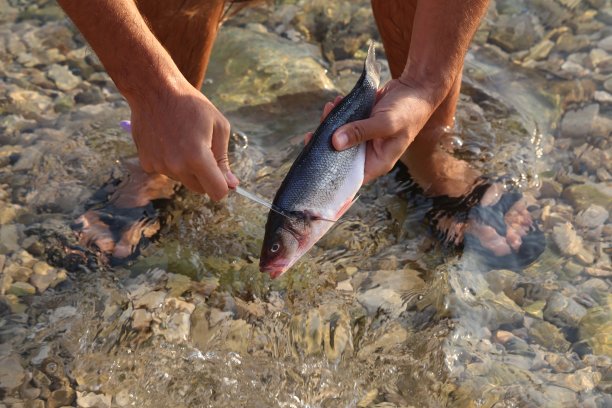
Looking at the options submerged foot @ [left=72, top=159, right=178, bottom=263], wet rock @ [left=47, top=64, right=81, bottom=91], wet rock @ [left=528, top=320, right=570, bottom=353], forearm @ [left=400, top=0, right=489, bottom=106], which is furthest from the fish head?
wet rock @ [left=47, top=64, right=81, bottom=91]

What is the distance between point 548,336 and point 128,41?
2.08 meters

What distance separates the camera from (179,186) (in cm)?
400

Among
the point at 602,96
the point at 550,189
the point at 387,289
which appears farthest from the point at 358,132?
the point at 602,96

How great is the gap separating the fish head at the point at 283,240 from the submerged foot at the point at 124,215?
1020mm

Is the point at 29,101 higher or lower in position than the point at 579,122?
lower

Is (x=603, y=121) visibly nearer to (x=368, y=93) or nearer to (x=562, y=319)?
(x=562, y=319)

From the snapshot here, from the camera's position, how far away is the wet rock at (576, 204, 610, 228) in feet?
13.0

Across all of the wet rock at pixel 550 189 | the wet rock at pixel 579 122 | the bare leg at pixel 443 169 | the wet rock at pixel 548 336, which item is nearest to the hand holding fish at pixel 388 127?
the bare leg at pixel 443 169

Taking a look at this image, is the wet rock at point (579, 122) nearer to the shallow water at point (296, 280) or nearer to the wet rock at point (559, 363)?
the shallow water at point (296, 280)

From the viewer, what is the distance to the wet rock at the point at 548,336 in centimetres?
335

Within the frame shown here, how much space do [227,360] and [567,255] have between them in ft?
5.56

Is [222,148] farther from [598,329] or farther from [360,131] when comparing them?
[598,329]

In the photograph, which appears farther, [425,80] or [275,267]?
[425,80]

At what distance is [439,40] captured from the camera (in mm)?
3131
